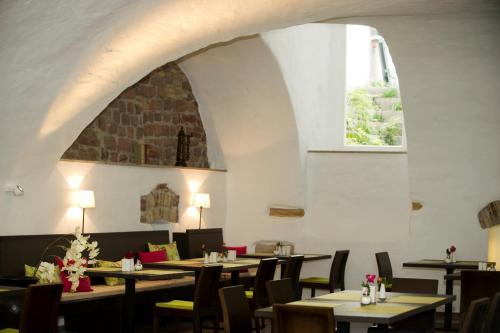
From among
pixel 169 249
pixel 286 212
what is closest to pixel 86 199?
pixel 169 249

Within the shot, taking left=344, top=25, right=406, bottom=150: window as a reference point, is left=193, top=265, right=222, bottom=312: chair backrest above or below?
below

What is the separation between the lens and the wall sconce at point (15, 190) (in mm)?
8545

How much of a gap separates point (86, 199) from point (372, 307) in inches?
174

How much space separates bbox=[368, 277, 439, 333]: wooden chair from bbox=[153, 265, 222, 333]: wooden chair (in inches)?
68.5

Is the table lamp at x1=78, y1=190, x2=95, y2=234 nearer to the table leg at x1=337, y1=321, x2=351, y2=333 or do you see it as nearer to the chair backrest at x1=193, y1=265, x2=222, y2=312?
the chair backrest at x1=193, y1=265, x2=222, y2=312

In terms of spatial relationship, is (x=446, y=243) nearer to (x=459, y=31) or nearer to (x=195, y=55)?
(x=459, y=31)

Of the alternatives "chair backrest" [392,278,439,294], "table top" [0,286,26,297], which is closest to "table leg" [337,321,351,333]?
"chair backrest" [392,278,439,294]

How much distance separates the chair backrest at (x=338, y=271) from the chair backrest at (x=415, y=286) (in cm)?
263

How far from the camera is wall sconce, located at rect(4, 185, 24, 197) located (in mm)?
8545

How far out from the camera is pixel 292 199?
40.6 feet

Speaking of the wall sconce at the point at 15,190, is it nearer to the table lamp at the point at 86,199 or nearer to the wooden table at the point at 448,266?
the table lamp at the point at 86,199

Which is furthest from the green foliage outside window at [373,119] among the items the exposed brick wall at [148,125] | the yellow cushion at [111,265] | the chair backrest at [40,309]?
the chair backrest at [40,309]

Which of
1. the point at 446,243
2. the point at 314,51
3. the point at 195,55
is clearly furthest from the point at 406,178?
the point at 195,55

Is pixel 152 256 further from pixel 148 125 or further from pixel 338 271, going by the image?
pixel 338 271
